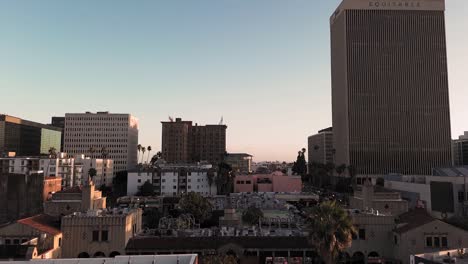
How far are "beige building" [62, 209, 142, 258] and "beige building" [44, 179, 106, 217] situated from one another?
574 inches

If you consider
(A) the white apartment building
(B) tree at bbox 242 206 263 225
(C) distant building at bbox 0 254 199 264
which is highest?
(A) the white apartment building

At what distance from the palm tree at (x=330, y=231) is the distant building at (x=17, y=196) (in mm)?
95654

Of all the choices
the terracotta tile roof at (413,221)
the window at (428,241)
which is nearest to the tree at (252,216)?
the terracotta tile roof at (413,221)

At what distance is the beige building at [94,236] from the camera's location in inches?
2170

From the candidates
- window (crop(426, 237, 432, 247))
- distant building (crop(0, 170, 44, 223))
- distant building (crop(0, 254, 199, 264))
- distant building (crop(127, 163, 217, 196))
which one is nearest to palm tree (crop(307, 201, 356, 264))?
distant building (crop(0, 254, 199, 264))

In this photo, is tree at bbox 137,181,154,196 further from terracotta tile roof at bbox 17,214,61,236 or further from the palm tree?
the palm tree

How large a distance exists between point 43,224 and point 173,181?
94.6 m

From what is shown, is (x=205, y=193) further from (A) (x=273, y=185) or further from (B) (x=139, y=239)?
(B) (x=139, y=239)

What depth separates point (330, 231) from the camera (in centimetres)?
4241

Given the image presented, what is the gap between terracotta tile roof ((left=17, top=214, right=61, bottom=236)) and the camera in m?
→ 52.8

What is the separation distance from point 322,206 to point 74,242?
37603 millimetres

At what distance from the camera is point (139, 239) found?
58.3 metres

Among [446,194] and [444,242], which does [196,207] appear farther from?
[446,194]

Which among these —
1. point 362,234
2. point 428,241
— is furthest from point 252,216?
point 428,241
